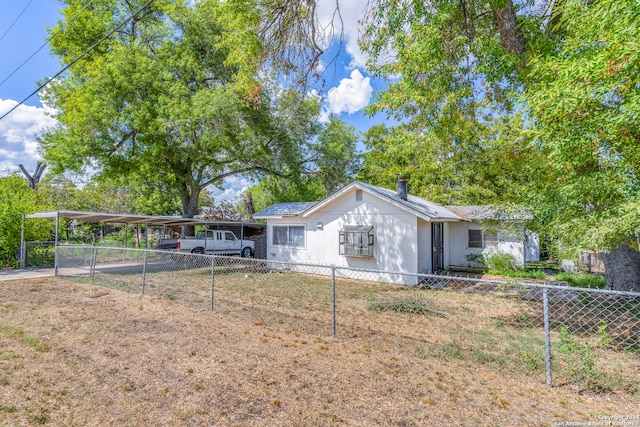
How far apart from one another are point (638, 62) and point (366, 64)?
→ 5.51m

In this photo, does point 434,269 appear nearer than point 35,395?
No

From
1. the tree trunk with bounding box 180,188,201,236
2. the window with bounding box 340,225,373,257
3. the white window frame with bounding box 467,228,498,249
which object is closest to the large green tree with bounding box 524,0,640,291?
the window with bounding box 340,225,373,257

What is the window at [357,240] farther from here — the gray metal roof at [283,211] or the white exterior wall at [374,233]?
the gray metal roof at [283,211]

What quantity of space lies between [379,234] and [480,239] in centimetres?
614

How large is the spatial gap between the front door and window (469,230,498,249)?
5.36 feet

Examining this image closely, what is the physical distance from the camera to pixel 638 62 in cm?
360

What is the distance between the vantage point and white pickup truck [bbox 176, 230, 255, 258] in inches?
604

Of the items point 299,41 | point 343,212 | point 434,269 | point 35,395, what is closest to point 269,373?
point 35,395

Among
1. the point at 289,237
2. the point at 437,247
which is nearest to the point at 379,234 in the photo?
the point at 437,247

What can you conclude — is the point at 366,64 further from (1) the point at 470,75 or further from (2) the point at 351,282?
(2) the point at 351,282

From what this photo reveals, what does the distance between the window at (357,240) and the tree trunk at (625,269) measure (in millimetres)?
6472

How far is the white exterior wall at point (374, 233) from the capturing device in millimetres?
10859

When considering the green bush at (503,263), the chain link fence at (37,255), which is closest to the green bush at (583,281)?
the green bush at (503,263)

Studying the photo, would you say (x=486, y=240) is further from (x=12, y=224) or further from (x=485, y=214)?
(x=12, y=224)
